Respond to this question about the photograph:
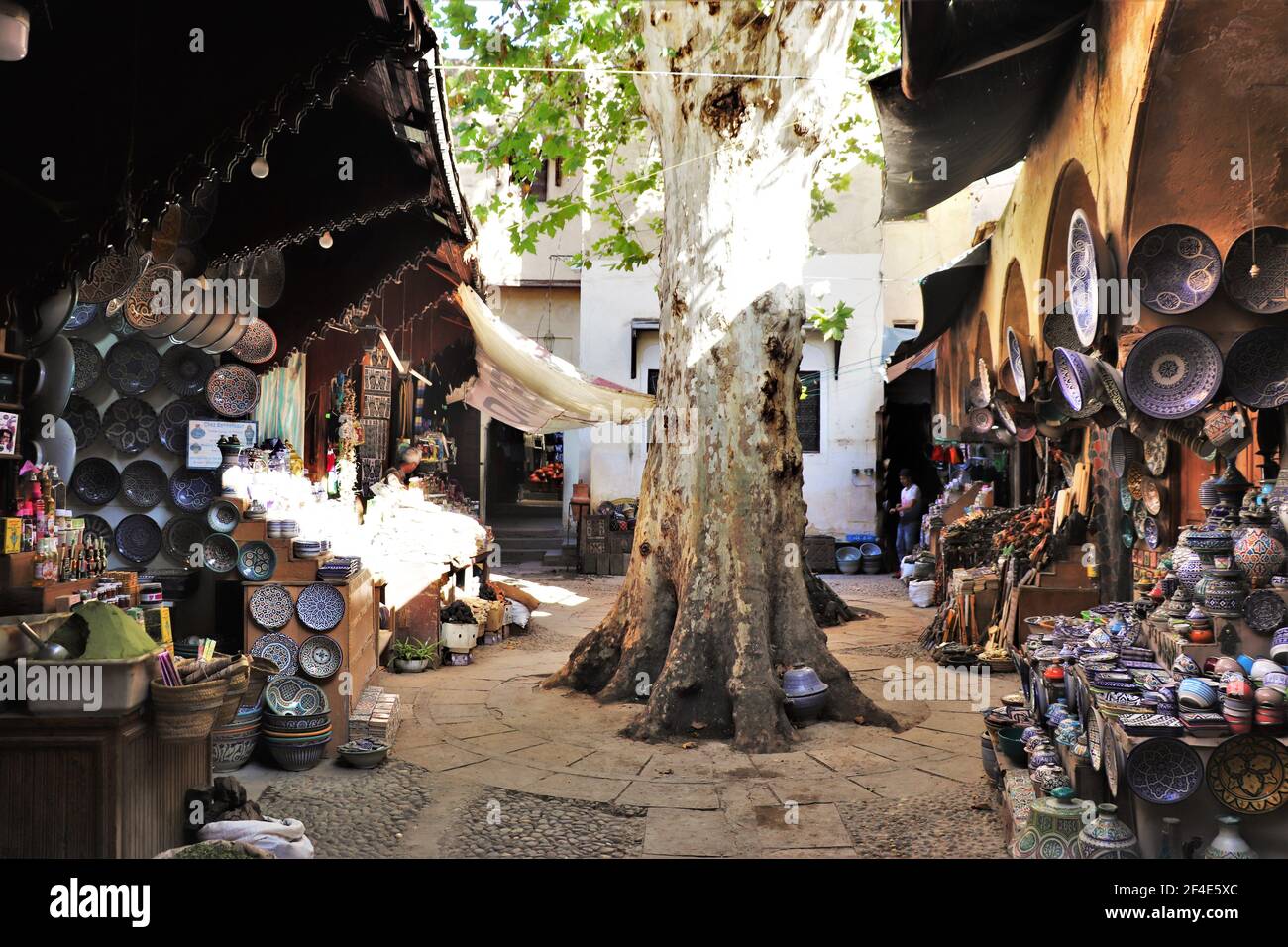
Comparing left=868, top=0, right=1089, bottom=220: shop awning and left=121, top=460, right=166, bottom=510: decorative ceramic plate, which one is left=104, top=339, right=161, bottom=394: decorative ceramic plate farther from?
left=868, top=0, right=1089, bottom=220: shop awning

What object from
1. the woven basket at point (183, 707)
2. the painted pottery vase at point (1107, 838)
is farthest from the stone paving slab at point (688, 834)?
the woven basket at point (183, 707)

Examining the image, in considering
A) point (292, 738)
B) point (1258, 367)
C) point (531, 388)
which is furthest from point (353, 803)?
point (531, 388)

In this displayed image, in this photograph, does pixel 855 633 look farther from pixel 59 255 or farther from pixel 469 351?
pixel 59 255

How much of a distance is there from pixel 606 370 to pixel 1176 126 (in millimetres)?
12449

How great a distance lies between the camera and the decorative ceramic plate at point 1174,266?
5.37 m

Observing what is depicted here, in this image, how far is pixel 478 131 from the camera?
33.7 ft

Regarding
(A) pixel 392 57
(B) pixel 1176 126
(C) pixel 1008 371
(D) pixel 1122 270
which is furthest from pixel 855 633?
(A) pixel 392 57

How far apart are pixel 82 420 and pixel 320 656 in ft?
7.44

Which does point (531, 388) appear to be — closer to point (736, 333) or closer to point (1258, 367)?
point (736, 333)

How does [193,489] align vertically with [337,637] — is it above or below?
above

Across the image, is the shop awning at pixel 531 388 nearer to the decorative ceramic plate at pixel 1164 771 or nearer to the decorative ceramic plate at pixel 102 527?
the decorative ceramic plate at pixel 102 527

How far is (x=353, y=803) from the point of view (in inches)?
194

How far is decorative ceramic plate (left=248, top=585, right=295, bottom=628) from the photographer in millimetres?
5809

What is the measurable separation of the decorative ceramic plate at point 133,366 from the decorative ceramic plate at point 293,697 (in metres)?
2.27
